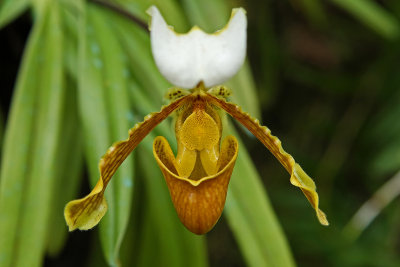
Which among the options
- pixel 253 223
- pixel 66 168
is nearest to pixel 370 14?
pixel 253 223

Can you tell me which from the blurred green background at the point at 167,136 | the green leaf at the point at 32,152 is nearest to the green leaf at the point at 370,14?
the blurred green background at the point at 167,136

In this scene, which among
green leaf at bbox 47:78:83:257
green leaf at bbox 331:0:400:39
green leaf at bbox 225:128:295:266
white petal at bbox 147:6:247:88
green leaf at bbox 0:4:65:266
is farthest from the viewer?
green leaf at bbox 331:0:400:39

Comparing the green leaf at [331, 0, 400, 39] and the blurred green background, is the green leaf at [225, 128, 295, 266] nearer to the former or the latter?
the blurred green background

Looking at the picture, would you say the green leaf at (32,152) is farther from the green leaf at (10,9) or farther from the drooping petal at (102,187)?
the drooping petal at (102,187)

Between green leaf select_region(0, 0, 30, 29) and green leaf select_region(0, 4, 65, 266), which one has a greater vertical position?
green leaf select_region(0, 0, 30, 29)

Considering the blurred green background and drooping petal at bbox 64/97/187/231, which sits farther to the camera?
the blurred green background

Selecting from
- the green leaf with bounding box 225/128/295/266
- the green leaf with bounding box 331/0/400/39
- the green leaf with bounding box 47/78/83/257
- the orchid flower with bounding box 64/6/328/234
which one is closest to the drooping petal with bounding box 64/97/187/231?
the orchid flower with bounding box 64/6/328/234

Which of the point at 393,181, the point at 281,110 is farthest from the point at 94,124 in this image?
the point at 281,110
